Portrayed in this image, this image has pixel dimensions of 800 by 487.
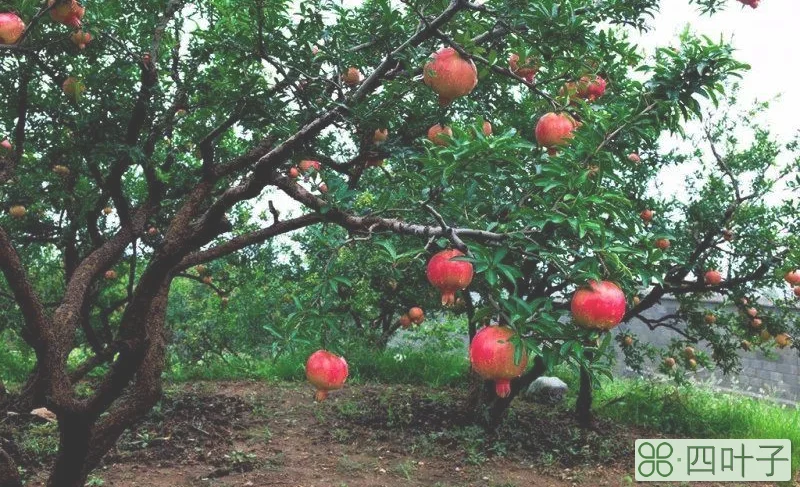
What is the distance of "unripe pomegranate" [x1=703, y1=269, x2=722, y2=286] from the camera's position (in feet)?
18.0

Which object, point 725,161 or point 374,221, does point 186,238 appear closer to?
point 374,221

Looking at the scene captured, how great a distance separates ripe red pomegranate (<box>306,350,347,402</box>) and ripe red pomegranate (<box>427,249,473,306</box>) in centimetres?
53

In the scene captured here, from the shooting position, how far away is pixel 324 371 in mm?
2150

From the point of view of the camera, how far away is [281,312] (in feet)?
26.0

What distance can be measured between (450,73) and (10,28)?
1706 mm

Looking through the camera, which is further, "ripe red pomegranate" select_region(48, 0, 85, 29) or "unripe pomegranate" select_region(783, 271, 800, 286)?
Answer: "unripe pomegranate" select_region(783, 271, 800, 286)

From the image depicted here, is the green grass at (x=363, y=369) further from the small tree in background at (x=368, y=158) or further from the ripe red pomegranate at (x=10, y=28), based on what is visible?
the ripe red pomegranate at (x=10, y=28)

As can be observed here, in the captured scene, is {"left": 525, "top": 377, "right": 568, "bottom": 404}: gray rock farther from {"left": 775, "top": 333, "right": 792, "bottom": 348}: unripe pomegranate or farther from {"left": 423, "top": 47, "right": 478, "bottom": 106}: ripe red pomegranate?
{"left": 423, "top": 47, "right": 478, "bottom": 106}: ripe red pomegranate

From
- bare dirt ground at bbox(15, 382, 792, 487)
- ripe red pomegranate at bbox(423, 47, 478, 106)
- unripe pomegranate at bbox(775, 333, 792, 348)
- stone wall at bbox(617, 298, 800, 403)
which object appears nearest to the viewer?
ripe red pomegranate at bbox(423, 47, 478, 106)

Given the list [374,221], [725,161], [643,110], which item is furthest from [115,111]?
[725,161]

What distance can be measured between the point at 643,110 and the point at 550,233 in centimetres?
42

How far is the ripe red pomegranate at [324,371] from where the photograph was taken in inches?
84.5

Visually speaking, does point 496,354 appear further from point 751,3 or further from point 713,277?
point 713,277

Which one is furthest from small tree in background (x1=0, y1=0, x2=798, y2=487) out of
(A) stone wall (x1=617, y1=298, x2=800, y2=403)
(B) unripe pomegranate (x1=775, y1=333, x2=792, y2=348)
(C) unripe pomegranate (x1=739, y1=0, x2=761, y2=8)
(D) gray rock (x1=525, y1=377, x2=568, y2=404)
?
(A) stone wall (x1=617, y1=298, x2=800, y2=403)
